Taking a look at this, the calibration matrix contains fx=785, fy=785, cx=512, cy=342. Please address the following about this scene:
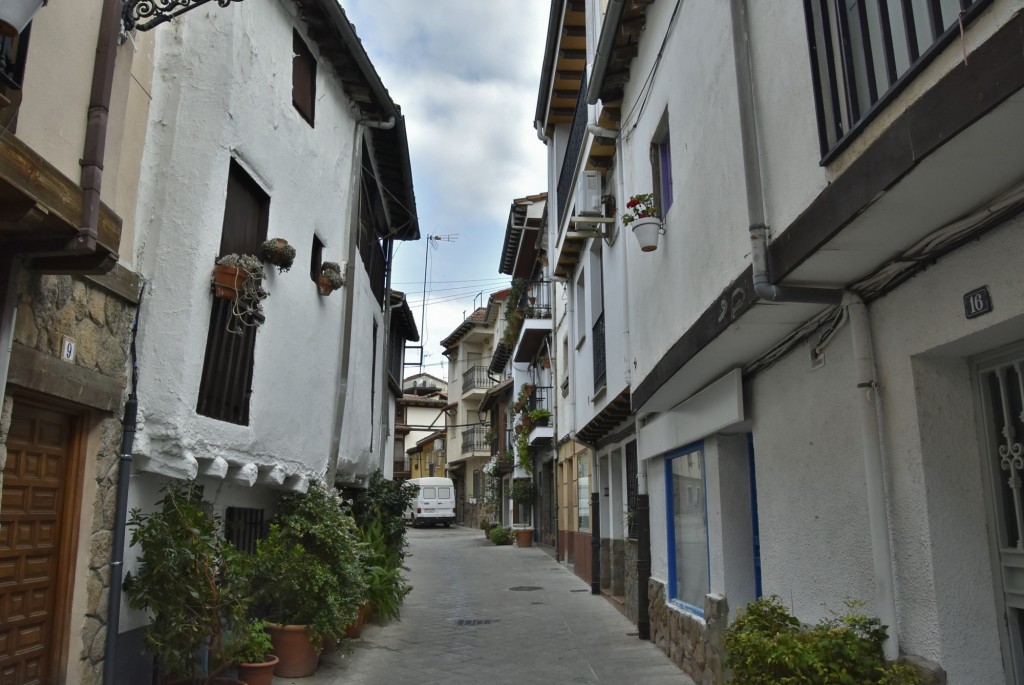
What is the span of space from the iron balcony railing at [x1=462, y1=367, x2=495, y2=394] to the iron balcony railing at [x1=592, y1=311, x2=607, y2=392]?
1153 inches

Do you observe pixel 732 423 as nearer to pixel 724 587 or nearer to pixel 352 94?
pixel 724 587

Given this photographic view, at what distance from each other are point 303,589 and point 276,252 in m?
3.33

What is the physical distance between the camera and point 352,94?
35.2 ft

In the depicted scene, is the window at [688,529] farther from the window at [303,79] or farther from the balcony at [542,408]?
the balcony at [542,408]

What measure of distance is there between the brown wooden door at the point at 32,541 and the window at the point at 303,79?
5.01 m

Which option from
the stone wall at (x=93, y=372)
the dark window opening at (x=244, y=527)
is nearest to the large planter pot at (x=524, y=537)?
the dark window opening at (x=244, y=527)

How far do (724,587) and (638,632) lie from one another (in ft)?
11.0

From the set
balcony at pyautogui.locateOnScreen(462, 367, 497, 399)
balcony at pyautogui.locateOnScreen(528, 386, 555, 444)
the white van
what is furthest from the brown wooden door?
balcony at pyautogui.locateOnScreen(462, 367, 497, 399)

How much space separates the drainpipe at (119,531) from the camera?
5598 millimetres

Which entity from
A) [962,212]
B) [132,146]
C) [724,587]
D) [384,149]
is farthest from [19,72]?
[384,149]

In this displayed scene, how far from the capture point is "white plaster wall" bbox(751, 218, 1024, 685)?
11.5 feet

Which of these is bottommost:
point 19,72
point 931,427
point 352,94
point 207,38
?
point 931,427

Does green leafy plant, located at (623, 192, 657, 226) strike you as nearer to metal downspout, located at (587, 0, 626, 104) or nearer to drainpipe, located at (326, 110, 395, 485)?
metal downspout, located at (587, 0, 626, 104)

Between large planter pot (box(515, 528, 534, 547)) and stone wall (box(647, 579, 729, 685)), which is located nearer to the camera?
stone wall (box(647, 579, 729, 685))
